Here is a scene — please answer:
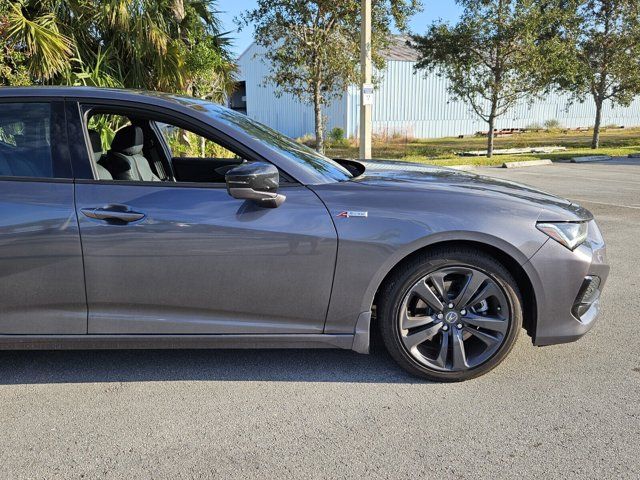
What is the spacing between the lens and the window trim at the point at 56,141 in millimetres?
2938

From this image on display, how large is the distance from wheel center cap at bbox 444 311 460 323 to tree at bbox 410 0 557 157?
683 inches

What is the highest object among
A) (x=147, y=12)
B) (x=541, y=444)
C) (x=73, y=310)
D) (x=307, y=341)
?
(x=147, y=12)

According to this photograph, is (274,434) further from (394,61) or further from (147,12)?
(394,61)

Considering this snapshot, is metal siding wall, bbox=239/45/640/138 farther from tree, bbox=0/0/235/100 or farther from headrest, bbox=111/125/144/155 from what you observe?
headrest, bbox=111/125/144/155

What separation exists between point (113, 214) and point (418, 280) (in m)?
1.62

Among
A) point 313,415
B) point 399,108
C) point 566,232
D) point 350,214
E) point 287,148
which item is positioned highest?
point 399,108

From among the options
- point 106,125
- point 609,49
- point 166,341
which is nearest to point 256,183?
point 166,341

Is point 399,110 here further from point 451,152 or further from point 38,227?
point 38,227

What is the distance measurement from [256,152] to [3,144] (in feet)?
4.43

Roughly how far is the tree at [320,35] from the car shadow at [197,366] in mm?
12869

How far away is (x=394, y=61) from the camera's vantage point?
30.6 m

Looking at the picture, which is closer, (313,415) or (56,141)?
(313,415)

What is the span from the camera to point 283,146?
337 cm

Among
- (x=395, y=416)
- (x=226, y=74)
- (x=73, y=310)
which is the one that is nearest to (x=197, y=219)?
(x=73, y=310)
